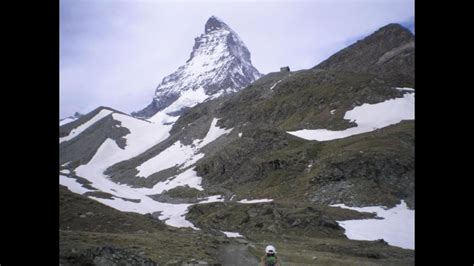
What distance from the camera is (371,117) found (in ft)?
293

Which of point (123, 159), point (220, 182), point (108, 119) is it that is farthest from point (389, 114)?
point (108, 119)

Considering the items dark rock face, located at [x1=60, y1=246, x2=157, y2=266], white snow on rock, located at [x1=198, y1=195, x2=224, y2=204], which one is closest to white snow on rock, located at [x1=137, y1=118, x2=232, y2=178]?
white snow on rock, located at [x1=198, y1=195, x2=224, y2=204]

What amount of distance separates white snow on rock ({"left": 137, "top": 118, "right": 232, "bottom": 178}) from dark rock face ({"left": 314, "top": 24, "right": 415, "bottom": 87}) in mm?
60394

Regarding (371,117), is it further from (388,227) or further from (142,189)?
(142,189)

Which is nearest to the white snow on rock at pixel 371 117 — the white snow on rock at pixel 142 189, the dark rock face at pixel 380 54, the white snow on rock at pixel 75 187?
the white snow on rock at pixel 142 189

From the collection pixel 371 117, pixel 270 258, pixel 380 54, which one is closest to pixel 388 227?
pixel 270 258

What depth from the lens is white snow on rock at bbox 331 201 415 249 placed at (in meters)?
40.1

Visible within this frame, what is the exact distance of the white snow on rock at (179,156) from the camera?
114 metres

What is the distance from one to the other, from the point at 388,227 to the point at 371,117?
161 feet

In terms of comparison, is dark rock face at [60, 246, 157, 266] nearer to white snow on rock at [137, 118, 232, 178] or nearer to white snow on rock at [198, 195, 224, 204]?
white snow on rock at [198, 195, 224, 204]

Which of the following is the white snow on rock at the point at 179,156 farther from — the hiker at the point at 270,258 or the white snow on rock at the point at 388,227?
the hiker at the point at 270,258
